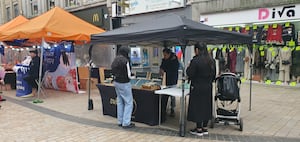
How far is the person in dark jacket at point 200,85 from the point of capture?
4684mm

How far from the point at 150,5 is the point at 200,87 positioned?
10884 mm

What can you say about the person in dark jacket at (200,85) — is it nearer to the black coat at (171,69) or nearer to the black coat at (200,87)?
the black coat at (200,87)

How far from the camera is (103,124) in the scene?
5.65 meters

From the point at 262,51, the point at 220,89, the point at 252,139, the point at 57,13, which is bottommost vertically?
the point at 252,139

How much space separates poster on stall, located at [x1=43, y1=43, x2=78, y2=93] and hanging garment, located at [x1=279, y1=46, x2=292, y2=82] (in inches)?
303

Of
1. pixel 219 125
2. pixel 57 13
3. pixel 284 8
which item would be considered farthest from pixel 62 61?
pixel 284 8

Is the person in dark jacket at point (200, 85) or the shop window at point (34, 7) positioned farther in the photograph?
the shop window at point (34, 7)

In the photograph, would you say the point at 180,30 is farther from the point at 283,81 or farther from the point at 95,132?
the point at 283,81

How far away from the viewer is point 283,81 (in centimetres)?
1040

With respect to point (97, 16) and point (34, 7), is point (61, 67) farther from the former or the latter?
point (34, 7)

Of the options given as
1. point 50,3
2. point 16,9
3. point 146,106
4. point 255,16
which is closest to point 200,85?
point 146,106

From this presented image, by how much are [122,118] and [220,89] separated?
6.66 ft

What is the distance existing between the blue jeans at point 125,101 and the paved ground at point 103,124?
251 millimetres

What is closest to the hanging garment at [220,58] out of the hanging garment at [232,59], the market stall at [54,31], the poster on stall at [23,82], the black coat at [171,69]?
the hanging garment at [232,59]
